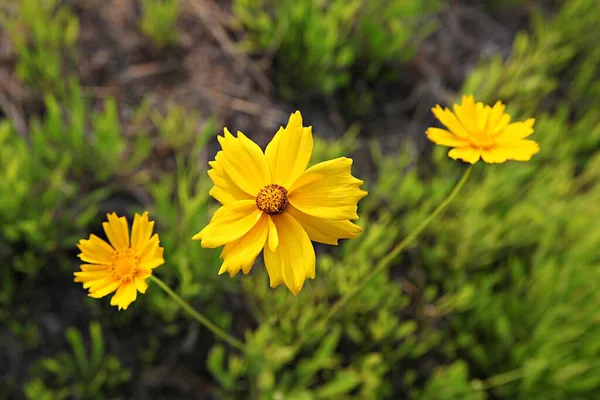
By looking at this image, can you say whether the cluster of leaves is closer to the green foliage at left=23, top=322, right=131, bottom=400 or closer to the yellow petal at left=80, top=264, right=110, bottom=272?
the green foliage at left=23, top=322, right=131, bottom=400

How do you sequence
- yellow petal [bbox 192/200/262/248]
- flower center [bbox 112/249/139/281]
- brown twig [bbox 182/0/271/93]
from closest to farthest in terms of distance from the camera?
yellow petal [bbox 192/200/262/248] < flower center [bbox 112/249/139/281] < brown twig [bbox 182/0/271/93]

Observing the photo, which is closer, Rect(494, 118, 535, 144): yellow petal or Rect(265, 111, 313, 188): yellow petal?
Rect(265, 111, 313, 188): yellow petal

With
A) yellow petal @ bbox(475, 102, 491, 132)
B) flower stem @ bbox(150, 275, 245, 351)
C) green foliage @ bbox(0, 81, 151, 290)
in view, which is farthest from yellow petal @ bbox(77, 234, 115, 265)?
yellow petal @ bbox(475, 102, 491, 132)

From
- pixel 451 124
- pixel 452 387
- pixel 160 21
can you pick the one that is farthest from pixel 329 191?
pixel 160 21

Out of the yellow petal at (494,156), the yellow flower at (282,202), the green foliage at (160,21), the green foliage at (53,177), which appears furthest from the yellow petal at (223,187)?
the green foliage at (160,21)

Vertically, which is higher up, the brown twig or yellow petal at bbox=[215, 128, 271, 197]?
the brown twig

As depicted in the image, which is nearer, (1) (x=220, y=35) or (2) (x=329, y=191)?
(2) (x=329, y=191)

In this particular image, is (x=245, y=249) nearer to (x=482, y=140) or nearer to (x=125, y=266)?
(x=125, y=266)
